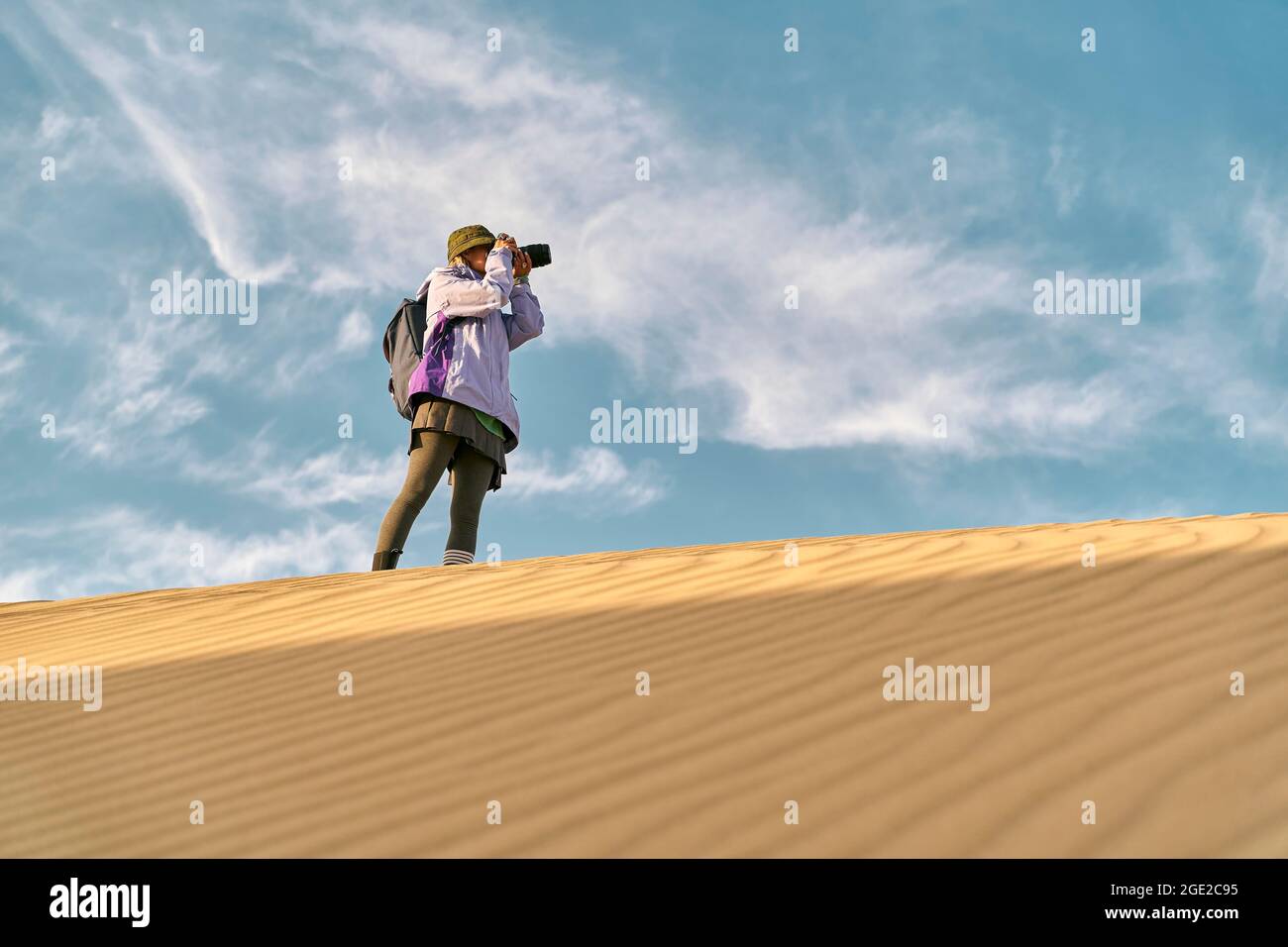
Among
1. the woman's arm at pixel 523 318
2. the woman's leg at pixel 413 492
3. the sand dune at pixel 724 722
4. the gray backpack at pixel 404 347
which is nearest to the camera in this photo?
the sand dune at pixel 724 722

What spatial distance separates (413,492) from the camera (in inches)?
269

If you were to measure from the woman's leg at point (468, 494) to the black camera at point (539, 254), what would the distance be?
1374mm

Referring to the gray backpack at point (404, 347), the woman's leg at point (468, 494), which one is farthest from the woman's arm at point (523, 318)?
the woman's leg at point (468, 494)

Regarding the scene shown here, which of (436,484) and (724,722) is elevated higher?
(436,484)

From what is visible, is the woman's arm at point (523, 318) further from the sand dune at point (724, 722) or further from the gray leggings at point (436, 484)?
the sand dune at point (724, 722)

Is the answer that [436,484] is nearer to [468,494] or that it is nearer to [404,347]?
[468,494]

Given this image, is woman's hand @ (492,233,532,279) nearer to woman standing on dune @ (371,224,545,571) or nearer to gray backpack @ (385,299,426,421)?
woman standing on dune @ (371,224,545,571)

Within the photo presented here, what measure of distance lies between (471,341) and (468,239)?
2.31 feet

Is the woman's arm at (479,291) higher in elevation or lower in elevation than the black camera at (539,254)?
lower

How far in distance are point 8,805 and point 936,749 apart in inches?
89.6

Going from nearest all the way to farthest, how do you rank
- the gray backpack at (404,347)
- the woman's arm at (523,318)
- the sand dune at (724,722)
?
the sand dune at (724,722)
the gray backpack at (404,347)
the woman's arm at (523,318)

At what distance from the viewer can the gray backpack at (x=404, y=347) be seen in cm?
728

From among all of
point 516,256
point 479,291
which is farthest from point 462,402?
point 516,256
